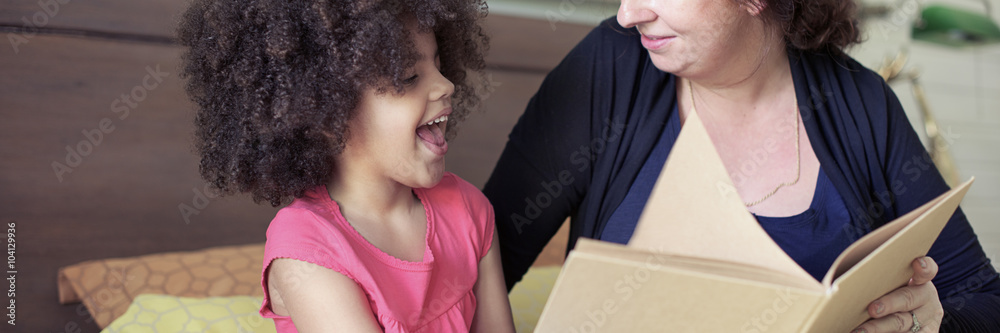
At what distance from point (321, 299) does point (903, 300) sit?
659 mm

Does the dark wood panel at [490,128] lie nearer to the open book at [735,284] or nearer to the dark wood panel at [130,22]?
the dark wood panel at [130,22]

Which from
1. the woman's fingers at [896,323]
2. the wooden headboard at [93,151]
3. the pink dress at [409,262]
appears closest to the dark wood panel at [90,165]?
the wooden headboard at [93,151]

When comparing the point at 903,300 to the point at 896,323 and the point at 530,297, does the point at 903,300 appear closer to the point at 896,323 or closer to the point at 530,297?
the point at 896,323

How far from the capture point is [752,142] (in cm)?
118

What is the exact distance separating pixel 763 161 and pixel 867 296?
1.42ft

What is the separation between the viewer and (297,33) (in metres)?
0.88

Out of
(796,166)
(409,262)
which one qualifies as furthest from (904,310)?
(409,262)

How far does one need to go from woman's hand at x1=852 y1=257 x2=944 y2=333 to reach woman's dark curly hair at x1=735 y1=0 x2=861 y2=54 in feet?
1.46

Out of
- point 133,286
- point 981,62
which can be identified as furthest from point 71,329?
point 981,62

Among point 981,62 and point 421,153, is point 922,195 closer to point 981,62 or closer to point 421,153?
point 421,153

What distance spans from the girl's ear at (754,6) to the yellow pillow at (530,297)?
69 centimetres

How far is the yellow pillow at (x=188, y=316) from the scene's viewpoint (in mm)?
1275

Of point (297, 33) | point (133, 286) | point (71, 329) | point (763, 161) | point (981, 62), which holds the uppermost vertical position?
point (297, 33)

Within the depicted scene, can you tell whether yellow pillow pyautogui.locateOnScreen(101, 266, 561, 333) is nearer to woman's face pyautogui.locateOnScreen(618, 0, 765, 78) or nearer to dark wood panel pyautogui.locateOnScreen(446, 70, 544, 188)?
dark wood panel pyautogui.locateOnScreen(446, 70, 544, 188)
